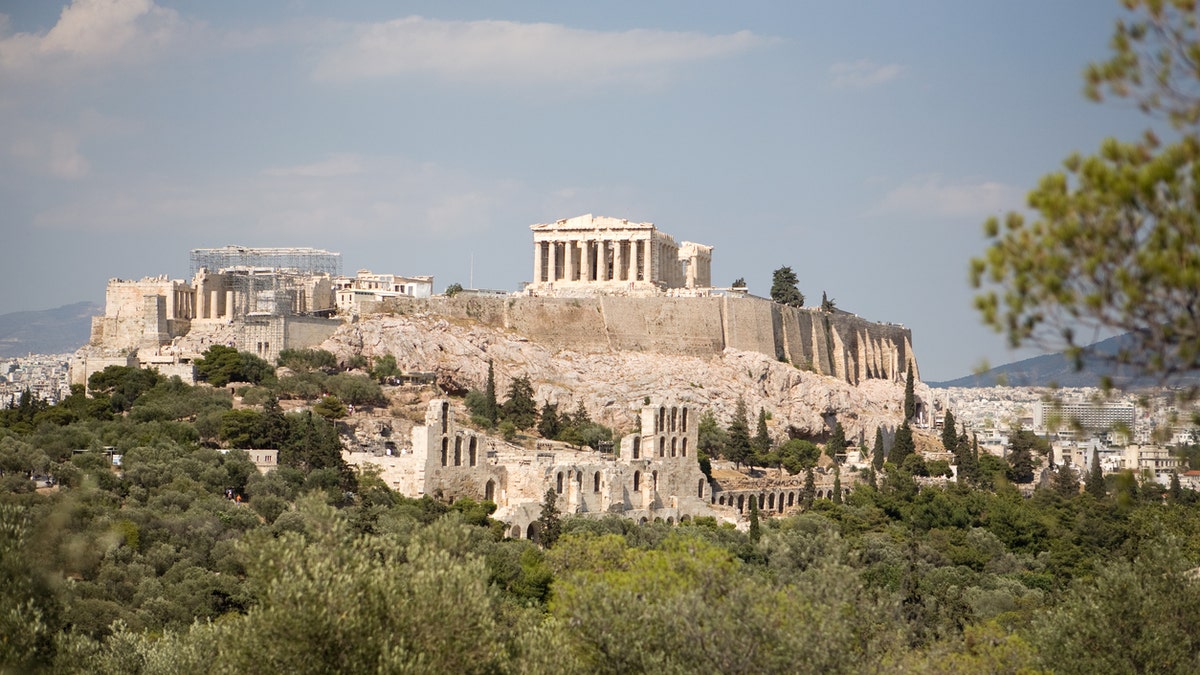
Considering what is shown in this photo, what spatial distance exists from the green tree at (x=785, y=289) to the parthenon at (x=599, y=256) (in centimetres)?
860

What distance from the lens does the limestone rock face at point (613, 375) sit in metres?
69.0

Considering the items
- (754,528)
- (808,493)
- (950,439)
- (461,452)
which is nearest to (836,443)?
(950,439)

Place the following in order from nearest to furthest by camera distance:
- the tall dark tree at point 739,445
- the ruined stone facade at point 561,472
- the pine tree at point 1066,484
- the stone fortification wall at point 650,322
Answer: the ruined stone facade at point 561,472 → the tall dark tree at point 739,445 → the pine tree at point 1066,484 → the stone fortification wall at point 650,322

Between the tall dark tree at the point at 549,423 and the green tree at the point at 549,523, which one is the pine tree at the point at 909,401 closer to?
the tall dark tree at the point at 549,423

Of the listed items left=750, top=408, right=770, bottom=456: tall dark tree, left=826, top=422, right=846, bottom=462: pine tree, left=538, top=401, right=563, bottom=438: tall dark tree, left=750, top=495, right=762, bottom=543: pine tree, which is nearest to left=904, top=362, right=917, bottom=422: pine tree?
left=826, top=422, right=846, bottom=462: pine tree

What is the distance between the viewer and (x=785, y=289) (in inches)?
3585

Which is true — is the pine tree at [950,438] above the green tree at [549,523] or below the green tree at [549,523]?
above

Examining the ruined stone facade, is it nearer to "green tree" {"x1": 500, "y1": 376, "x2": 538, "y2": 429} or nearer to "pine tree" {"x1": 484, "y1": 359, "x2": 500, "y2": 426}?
"pine tree" {"x1": 484, "y1": 359, "x2": 500, "y2": 426}

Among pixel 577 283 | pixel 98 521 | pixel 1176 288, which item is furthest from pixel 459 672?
pixel 577 283

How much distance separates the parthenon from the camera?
268 ft

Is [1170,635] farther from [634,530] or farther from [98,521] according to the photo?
A: [98,521]

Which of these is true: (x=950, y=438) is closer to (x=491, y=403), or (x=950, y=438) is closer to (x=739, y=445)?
(x=739, y=445)

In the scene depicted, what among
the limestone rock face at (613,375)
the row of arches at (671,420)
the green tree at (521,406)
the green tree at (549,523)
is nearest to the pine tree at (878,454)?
the limestone rock face at (613,375)

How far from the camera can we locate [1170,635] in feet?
95.1
